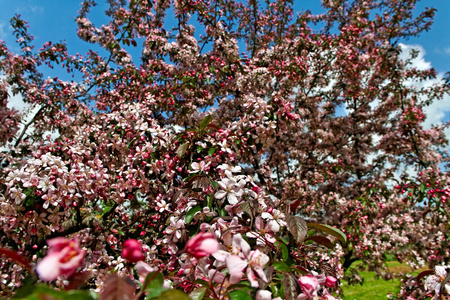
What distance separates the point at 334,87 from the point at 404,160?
2691mm

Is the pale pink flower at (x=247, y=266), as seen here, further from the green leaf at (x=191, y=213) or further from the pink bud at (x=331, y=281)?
the green leaf at (x=191, y=213)

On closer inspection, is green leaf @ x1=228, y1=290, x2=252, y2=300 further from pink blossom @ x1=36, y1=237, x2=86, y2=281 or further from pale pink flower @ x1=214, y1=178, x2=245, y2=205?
pale pink flower @ x1=214, y1=178, x2=245, y2=205

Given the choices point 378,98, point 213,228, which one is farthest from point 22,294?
point 378,98

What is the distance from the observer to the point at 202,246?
61 centimetres

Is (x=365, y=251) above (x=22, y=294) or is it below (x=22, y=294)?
above

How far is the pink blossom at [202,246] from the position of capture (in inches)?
23.6

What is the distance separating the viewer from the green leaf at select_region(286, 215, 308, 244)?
1020 millimetres

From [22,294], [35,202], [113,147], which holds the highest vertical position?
[113,147]

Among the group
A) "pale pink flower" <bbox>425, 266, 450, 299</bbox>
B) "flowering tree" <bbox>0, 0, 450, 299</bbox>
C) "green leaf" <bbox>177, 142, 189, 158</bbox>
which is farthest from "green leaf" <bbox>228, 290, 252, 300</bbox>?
"green leaf" <bbox>177, 142, 189, 158</bbox>

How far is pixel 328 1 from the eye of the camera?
7.28 metres

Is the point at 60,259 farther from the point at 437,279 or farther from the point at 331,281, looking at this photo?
the point at 437,279

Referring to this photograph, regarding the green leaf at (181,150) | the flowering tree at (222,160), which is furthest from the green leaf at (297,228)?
the green leaf at (181,150)

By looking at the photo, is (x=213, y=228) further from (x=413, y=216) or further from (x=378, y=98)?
(x=378, y=98)

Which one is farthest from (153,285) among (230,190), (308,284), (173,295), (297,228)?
(230,190)
